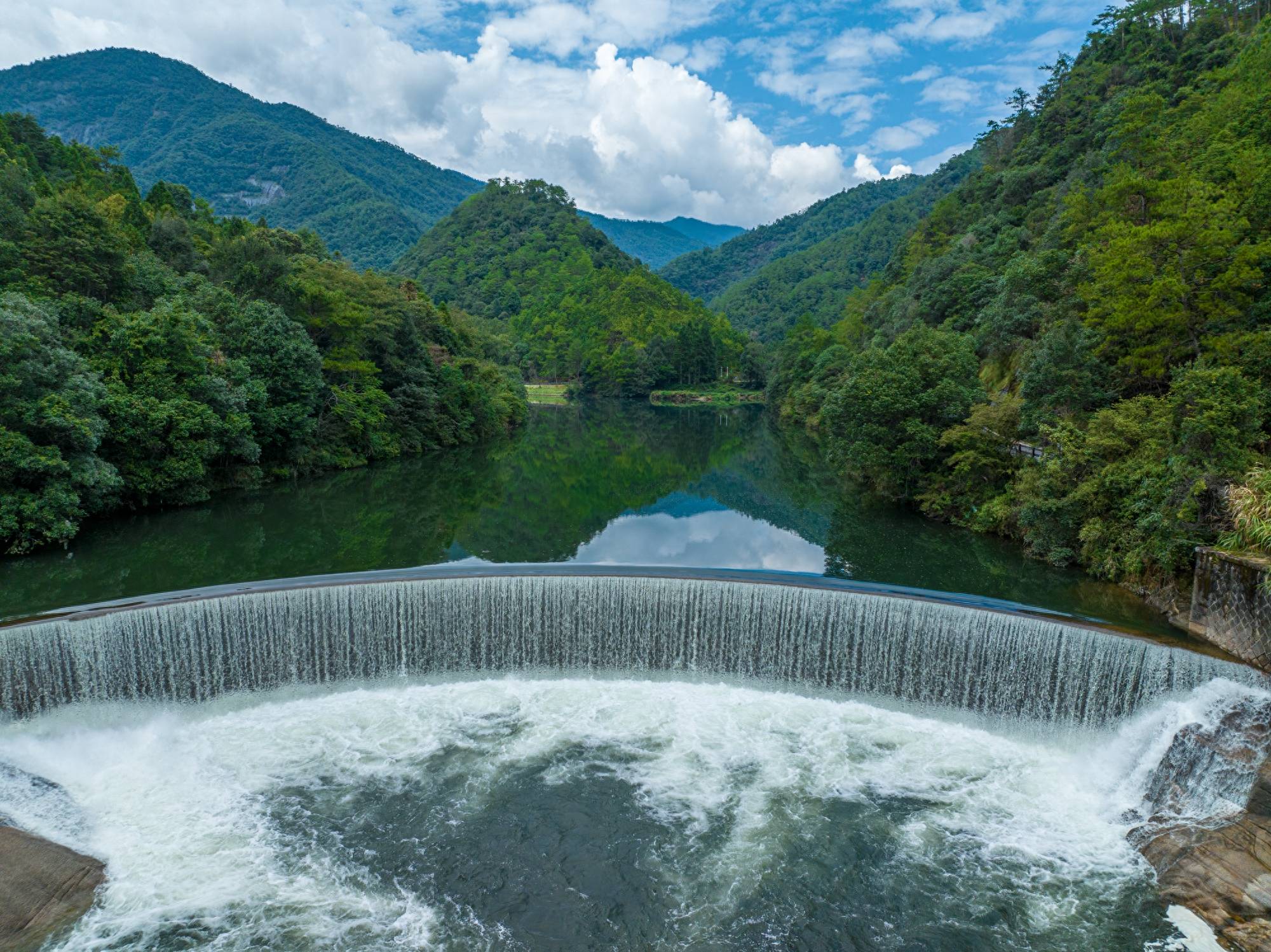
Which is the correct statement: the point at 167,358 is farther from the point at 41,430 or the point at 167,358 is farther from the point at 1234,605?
the point at 1234,605

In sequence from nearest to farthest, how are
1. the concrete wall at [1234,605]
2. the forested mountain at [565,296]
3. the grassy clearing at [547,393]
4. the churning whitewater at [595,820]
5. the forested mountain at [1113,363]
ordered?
the churning whitewater at [595,820], the concrete wall at [1234,605], the forested mountain at [1113,363], the grassy clearing at [547,393], the forested mountain at [565,296]

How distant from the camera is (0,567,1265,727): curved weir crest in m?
11.0

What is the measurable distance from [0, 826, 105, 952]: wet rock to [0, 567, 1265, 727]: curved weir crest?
3.49 meters

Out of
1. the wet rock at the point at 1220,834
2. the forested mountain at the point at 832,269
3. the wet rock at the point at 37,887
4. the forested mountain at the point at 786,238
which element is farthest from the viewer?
the forested mountain at the point at 786,238

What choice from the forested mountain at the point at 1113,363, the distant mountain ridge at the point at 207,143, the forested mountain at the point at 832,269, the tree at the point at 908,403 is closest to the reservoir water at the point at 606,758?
the forested mountain at the point at 1113,363

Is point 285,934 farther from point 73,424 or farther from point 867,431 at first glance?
point 867,431

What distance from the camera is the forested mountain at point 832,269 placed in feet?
390

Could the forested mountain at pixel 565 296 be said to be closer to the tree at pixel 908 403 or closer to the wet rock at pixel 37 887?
the tree at pixel 908 403

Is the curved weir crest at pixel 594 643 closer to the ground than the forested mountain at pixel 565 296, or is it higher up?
closer to the ground

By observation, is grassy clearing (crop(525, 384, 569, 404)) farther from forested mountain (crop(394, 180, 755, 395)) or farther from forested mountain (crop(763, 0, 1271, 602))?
forested mountain (crop(763, 0, 1271, 602))

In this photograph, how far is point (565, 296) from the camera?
11156cm

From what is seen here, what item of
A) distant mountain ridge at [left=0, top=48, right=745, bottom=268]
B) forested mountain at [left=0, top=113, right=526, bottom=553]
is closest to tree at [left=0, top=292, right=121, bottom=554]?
forested mountain at [left=0, top=113, right=526, bottom=553]

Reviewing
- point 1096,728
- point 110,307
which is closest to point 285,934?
point 1096,728

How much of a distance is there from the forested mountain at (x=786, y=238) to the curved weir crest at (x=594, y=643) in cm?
16946
